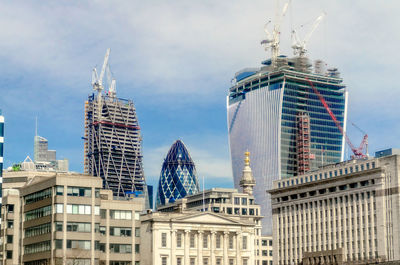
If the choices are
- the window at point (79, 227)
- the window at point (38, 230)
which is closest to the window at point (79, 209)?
the window at point (79, 227)

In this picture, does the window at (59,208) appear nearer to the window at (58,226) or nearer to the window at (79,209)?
the window at (79,209)

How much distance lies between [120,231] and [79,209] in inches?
548

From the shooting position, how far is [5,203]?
618 feet

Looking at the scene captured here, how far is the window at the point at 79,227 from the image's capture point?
564 feet

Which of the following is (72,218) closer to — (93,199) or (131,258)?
(93,199)

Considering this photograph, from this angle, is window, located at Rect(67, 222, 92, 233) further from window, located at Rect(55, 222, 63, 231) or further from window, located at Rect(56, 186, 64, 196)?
window, located at Rect(56, 186, 64, 196)

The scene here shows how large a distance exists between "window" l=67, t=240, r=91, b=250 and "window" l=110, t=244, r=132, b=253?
8.74 metres

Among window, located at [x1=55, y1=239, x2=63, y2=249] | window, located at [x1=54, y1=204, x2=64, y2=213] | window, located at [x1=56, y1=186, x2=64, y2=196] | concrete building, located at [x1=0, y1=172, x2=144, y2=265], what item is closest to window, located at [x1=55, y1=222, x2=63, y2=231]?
concrete building, located at [x1=0, y1=172, x2=144, y2=265]

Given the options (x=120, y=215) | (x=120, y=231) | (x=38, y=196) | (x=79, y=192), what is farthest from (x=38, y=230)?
(x=120, y=215)

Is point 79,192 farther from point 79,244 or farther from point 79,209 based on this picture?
point 79,244

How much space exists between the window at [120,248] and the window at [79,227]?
9.23 meters

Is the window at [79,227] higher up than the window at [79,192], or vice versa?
the window at [79,192]

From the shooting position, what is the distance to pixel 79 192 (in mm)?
174625

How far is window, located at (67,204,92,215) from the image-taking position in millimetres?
172625
